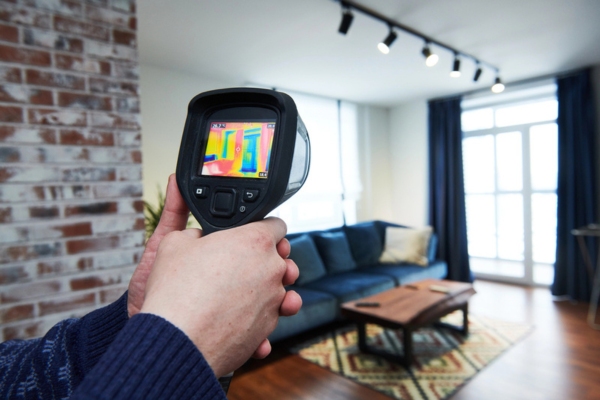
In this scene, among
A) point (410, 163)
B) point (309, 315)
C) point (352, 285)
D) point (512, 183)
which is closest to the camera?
point (309, 315)

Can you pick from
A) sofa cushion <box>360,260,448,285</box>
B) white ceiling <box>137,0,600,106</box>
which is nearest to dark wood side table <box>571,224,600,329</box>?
sofa cushion <box>360,260,448,285</box>

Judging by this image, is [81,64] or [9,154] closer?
[9,154]

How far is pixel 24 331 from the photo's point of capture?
1.15 meters

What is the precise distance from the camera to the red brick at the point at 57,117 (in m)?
1.16

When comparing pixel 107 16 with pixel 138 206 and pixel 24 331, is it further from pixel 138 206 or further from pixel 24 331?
pixel 24 331

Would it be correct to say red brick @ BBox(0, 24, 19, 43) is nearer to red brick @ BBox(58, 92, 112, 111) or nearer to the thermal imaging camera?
red brick @ BBox(58, 92, 112, 111)

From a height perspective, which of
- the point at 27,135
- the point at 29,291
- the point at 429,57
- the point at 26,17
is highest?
the point at 429,57

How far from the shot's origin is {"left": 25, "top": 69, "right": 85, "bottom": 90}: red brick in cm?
116

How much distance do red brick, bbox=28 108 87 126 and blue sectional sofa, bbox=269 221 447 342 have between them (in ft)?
6.87

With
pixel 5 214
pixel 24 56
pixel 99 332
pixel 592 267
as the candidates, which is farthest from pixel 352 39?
pixel 592 267

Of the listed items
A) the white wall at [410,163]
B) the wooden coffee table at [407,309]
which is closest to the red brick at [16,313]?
the wooden coffee table at [407,309]

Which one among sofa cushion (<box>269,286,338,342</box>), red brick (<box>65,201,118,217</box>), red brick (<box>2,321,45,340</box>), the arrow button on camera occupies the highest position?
the arrow button on camera

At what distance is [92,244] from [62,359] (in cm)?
72

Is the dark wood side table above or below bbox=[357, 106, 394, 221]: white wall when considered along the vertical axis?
below
